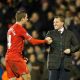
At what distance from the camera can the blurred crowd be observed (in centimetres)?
1084

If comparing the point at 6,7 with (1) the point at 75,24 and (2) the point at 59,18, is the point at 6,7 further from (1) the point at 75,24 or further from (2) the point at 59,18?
(2) the point at 59,18

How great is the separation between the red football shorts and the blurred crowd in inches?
82.8

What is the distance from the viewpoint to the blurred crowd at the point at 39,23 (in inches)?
427

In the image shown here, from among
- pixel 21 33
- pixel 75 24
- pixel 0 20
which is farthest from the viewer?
pixel 0 20

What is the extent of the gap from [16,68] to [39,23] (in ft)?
11.7

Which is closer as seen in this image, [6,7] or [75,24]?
[75,24]

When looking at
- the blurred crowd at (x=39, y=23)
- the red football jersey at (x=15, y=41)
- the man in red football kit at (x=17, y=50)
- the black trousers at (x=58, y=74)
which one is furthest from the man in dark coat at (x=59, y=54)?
the blurred crowd at (x=39, y=23)

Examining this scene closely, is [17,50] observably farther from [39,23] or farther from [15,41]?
[39,23]

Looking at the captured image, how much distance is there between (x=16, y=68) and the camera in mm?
8453

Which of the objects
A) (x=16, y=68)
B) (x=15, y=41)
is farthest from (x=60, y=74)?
(x=15, y=41)

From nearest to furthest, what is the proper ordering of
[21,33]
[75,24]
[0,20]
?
[21,33], [75,24], [0,20]

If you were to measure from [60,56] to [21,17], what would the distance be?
1023 mm

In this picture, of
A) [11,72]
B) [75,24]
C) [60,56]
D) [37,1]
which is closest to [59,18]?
[60,56]

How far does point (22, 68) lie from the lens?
8438 mm
